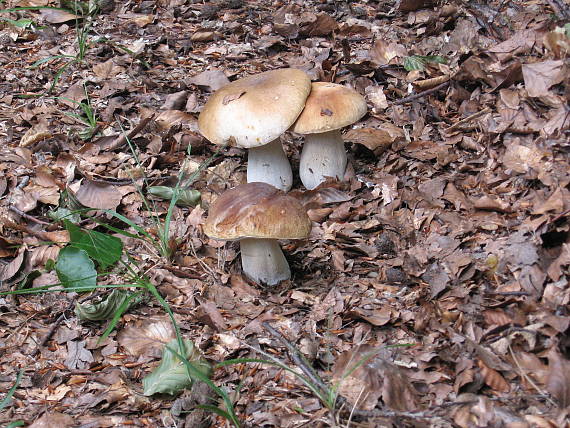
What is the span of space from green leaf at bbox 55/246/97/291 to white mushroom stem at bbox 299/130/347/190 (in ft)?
5.32

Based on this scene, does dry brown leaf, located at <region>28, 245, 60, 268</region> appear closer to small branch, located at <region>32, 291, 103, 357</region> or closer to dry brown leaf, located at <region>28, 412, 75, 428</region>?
small branch, located at <region>32, 291, 103, 357</region>

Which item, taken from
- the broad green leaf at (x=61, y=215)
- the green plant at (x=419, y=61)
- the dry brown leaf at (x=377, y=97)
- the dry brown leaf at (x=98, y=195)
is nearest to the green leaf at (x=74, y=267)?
the broad green leaf at (x=61, y=215)

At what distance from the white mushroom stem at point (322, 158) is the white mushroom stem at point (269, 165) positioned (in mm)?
148

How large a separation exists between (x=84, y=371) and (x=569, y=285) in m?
2.22

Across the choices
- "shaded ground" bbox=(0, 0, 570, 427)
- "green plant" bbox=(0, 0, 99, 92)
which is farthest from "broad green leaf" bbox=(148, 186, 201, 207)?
"green plant" bbox=(0, 0, 99, 92)

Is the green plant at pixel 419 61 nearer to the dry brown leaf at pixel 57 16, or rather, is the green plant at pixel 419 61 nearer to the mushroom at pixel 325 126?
the mushroom at pixel 325 126

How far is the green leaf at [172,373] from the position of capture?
8.30 feet

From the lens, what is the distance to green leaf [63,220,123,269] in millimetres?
3117

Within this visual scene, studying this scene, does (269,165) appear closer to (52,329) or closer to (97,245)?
(97,245)

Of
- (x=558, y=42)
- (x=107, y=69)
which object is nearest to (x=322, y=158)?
(x=558, y=42)

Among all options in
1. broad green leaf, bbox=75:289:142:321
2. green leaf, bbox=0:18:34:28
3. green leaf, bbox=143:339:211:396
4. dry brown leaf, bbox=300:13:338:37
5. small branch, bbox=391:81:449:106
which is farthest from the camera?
green leaf, bbox=0:18:34:28

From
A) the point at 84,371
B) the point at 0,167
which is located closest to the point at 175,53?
the point at 0,167

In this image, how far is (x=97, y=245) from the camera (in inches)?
124

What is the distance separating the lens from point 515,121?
3.67 metres
